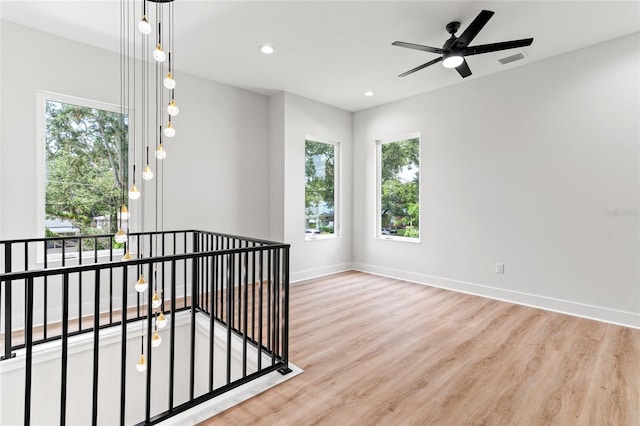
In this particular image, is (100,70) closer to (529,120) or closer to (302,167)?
(302,167)

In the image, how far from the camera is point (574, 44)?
11.0 ft

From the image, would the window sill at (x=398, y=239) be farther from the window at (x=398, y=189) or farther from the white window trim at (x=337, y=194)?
the white window trim at (x=337, y=194)

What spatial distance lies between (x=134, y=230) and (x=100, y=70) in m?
1.85

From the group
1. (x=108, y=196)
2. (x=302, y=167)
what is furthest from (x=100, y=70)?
(x=302, y=167)

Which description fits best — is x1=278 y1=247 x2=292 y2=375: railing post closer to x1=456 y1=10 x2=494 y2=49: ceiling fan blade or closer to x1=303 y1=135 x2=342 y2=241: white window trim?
x1=456 y1=10 x2=494 y2=49: ceiling fan blade

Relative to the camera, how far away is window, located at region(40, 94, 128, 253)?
10.8 feet

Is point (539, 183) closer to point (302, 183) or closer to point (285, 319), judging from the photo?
point (302, 183)

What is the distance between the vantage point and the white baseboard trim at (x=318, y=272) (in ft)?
16.3

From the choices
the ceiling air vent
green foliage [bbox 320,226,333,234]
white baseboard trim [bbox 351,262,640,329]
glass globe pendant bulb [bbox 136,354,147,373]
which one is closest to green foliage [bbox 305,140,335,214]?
green foliage [bbox 320,226,333,234]

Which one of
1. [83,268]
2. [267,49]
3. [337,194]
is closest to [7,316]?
[83,268]

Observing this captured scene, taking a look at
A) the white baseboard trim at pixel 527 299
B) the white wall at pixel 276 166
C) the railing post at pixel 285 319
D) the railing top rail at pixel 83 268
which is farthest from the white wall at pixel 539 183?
the railing top rail at pixel 83 268

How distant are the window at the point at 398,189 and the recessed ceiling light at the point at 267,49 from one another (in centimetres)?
257

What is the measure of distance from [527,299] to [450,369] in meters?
2.15

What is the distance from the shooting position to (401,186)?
17.2 feet
